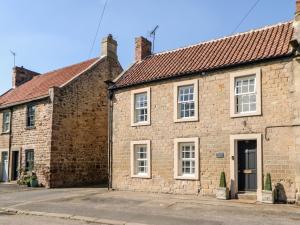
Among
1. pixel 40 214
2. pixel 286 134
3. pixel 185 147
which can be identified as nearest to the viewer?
pixel 40 214

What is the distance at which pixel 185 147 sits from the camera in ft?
57.0

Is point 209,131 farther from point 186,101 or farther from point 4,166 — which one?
point 4,166

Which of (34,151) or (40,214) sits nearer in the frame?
(40,214)

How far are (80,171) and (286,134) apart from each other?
13693 millimetres

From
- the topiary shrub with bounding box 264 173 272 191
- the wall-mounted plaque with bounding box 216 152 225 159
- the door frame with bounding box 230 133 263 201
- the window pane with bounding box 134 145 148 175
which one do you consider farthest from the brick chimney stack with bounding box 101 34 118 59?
the topiary shrub with bounding box 264 173 272 191

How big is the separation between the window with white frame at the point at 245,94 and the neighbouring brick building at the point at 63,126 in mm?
8109

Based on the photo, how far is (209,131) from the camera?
1634 cm

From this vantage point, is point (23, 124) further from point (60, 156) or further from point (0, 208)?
point (0, 208)

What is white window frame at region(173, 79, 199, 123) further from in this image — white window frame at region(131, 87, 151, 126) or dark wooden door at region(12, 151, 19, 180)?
dark wooden door at region(12, 151, 19, 180)

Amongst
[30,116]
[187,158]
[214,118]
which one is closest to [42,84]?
[30,116]

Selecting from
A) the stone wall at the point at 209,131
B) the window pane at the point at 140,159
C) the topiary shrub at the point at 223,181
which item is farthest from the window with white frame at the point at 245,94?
the window pane at the point at 140,159

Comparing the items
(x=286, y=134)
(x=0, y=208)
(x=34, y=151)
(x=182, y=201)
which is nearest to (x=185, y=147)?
(x=182, y=201)

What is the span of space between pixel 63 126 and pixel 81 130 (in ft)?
4.84

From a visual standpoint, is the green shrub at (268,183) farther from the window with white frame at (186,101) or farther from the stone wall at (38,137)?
the stone wall at (38,137)
